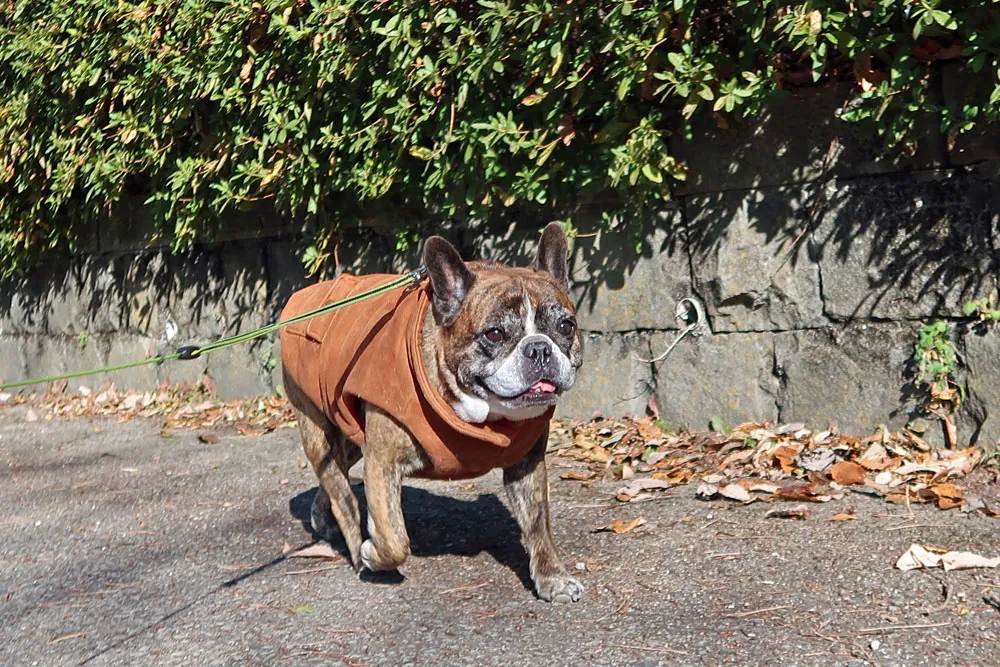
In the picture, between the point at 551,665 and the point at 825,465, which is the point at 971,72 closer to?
the point at 825,465

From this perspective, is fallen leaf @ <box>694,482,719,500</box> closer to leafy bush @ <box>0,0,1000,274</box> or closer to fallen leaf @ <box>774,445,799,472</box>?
fallen leaf @ <box>774,445,799,472</box>

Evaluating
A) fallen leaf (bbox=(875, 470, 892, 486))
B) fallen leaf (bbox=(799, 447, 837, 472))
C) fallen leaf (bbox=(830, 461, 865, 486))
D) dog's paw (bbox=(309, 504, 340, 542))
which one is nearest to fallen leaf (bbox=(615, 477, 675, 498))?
fallen leaf (bbox=(799, 447, 837, 472))

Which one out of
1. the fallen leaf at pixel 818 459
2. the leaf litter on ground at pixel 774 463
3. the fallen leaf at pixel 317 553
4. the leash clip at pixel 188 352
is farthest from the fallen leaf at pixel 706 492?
the leash clip at pixel 188 352

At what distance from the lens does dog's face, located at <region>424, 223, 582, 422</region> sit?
3.92m

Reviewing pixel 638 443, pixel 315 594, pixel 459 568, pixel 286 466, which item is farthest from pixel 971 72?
pixel 286 466

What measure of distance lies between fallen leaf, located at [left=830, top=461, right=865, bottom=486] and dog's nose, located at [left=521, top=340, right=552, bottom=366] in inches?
79.6

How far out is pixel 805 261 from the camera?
5.77 m

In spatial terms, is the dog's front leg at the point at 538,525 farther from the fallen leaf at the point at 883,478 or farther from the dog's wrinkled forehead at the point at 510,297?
the fallen leaf at the point at 883,478

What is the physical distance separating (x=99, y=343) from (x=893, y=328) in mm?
7519

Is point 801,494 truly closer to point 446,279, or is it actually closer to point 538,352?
point 538,352

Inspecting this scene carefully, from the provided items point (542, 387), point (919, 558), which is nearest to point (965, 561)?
point (919, 558)

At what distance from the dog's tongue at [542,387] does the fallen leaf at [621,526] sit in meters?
1.23

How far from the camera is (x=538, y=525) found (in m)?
4.34

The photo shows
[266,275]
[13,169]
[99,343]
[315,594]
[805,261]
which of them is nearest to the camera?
[315,594]
